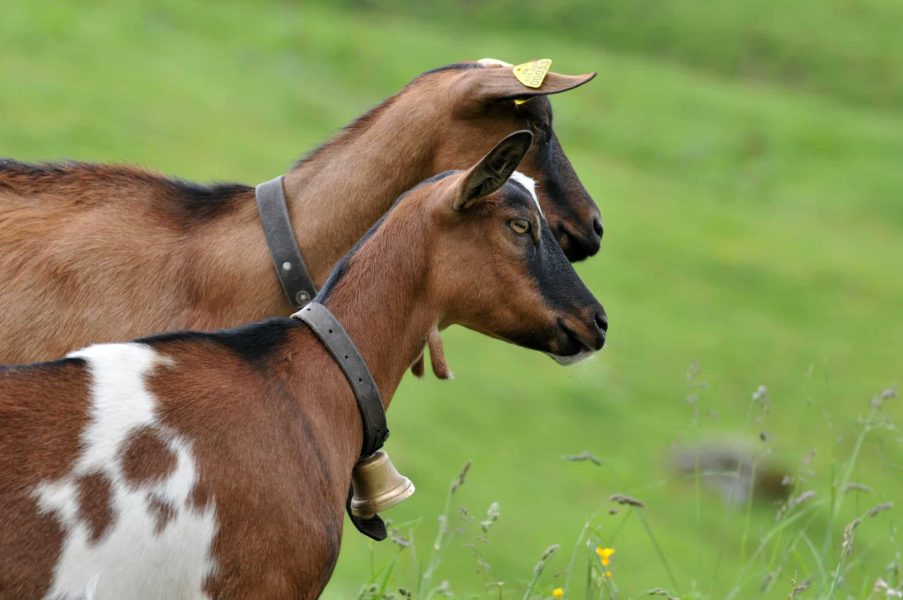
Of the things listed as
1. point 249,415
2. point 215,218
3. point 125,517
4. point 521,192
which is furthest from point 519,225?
point 125,517

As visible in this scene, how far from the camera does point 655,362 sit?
2584 centimetres

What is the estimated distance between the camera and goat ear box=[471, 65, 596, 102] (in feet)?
21.1

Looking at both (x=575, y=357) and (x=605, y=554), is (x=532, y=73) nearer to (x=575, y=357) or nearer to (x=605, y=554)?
(x=575, y=357)

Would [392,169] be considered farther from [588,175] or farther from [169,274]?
[588,175]

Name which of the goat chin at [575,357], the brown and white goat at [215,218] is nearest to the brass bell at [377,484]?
the goat chin at [575,357]

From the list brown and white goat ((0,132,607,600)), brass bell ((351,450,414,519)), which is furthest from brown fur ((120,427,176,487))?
brass bell ((351,450,414,519))

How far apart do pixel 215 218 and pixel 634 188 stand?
29417 millimetres

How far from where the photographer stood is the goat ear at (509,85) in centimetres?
642

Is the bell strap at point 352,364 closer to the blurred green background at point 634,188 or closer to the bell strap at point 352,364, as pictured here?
the bell strap at point 352,364

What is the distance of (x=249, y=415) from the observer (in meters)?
4.92

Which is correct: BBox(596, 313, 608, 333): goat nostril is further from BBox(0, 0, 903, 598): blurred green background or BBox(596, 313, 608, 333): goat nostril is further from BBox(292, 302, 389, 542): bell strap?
BBox(0, 0, 903, 598): blurred green background

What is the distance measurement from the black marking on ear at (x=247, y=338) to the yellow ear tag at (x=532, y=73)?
1820mm

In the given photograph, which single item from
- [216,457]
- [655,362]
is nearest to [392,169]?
[216,457]

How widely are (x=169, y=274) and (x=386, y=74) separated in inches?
1263
